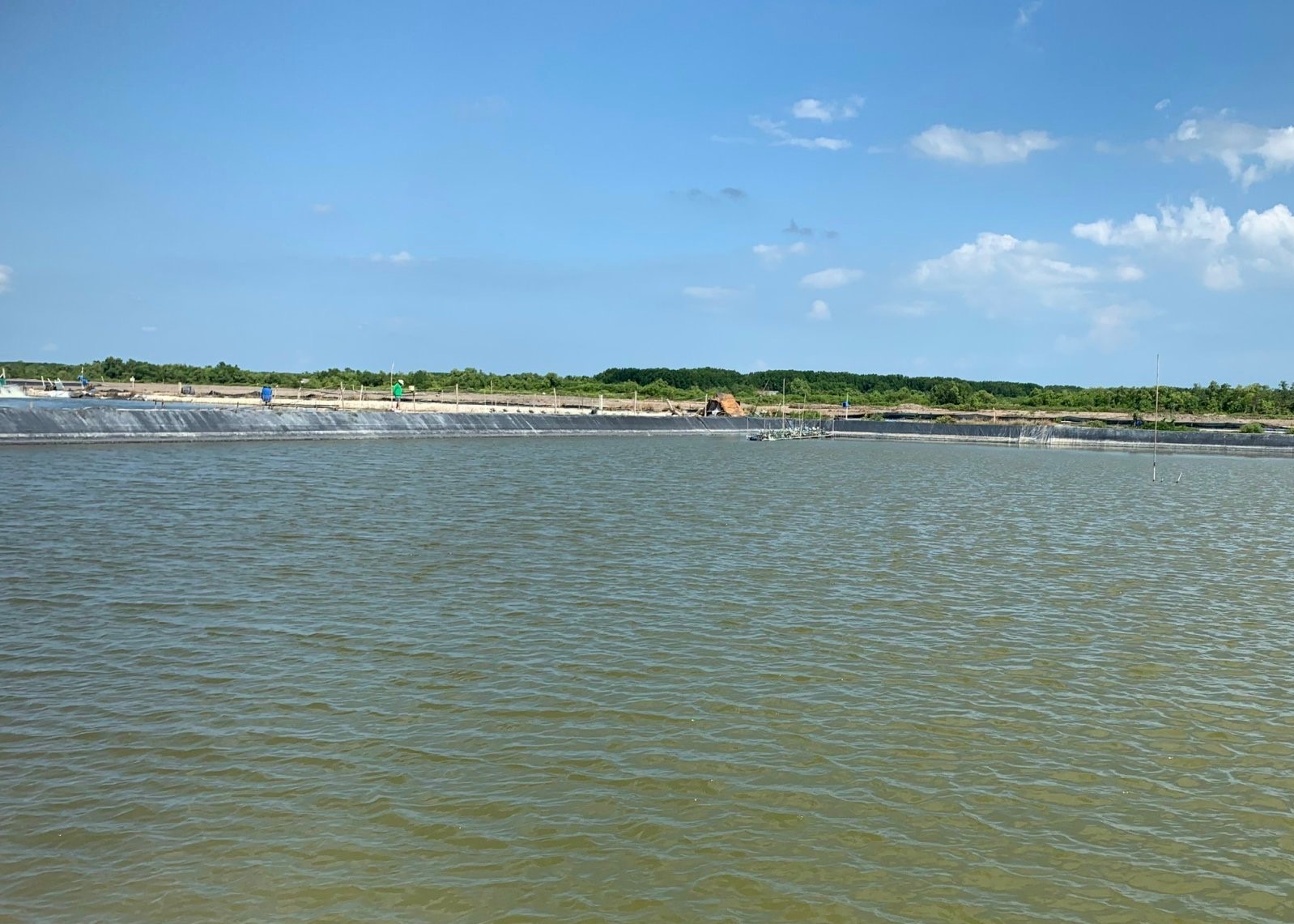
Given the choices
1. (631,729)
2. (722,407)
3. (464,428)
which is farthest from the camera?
(722,407)

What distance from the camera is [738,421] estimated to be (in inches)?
4210

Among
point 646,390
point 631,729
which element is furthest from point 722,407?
point 631,729

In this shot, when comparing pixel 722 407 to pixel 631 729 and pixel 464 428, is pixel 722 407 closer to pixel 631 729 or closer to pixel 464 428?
pixel 464 428

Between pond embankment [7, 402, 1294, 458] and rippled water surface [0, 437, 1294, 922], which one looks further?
pond embankment [7, 402, 1294, 458]

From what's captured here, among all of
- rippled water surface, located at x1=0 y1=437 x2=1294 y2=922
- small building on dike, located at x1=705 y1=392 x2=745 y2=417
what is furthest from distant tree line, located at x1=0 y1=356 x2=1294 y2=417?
rippled water surface, located at x1=0 y1=437 x2=1294 y2=922

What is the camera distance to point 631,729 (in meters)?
9.64

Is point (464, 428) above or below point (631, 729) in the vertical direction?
above

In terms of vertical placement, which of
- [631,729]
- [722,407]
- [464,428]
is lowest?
[631,729]

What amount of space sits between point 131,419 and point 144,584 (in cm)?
4100

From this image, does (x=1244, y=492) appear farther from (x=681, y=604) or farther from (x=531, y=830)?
(x=531, y=830)

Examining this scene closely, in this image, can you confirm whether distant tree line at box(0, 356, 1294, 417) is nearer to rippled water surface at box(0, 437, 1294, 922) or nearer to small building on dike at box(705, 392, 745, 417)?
small building on dike at box(705, 392, 745, 417)

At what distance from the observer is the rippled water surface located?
22.3 feet

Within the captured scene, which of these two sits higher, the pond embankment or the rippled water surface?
the pond embankment

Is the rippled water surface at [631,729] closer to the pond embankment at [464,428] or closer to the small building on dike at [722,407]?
the pond embankment at [464,428]
